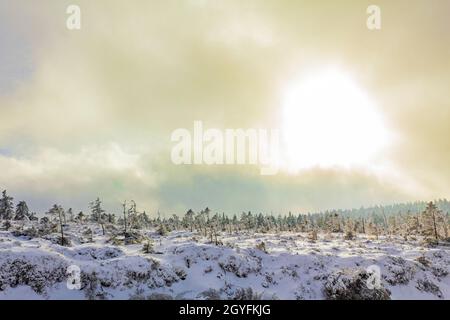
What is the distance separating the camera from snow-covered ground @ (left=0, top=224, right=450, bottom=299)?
26.9 metres

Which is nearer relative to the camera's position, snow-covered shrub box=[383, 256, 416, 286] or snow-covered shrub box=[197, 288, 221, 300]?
snow-covered shrub box=[197, 288, 221, 300]

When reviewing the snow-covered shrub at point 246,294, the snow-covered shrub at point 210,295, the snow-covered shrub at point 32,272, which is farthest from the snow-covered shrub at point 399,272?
the snow-covered shrub at point 32,272

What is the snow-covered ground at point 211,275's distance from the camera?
1059 inches

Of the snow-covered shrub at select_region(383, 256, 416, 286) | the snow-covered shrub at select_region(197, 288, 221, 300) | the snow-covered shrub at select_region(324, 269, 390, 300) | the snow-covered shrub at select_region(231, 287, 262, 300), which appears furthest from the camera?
the snow-covered shrub at select_region(383, 256, 416, 286)

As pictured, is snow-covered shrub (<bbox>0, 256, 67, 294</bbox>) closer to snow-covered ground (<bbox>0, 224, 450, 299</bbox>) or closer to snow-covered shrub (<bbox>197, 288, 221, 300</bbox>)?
snow-covered ground (<bbox>0, 224, 450, 299</bbox>)

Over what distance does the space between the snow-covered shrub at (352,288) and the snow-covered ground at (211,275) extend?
0.08 metres

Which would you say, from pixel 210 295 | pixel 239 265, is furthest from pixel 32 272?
pixel 239 265

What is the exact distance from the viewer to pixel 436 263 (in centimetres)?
4075

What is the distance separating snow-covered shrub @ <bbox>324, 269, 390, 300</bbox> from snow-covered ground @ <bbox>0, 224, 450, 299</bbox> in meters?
0.08

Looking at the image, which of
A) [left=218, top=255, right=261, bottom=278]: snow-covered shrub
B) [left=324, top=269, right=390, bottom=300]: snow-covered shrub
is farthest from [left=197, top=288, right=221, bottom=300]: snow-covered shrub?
[left=324, top=269, right=390, bottom=300]: snow-covered shrub

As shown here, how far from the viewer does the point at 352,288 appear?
29703 millimetres
